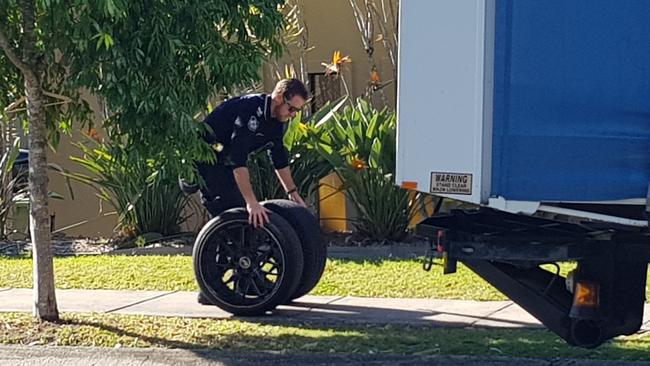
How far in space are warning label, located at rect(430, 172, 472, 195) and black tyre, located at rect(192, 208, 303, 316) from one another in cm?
282

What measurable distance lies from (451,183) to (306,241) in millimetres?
3059

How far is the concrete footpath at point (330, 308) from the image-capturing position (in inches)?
345

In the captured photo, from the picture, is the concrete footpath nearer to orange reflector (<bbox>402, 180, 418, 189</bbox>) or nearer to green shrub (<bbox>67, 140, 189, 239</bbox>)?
orange reflector (<bbox>402, 180, 418, 189</bbox>)

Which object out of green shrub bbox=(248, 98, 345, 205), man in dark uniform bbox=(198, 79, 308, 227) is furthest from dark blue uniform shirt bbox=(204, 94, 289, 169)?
green shrub bbox=(248, 98, 345, 205)

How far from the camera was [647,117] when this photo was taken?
604 centimetres

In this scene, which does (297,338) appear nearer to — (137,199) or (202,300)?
(202,300)

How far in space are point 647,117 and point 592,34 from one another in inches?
20.5

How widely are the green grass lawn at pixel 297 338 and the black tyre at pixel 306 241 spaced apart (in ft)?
1.56

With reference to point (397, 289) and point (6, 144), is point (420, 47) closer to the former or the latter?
point (397, 289)

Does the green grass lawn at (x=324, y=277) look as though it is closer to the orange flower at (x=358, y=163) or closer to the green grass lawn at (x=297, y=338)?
the orange flower at (x=358, y=163)

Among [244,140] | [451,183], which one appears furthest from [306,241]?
[451,183]

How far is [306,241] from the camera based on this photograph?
9016 mm

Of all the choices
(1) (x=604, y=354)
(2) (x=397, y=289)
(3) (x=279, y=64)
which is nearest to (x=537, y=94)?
(1) (x=604, y=354)

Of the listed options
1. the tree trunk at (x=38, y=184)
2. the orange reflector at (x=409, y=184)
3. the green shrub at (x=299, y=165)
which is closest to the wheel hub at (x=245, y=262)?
the tree trunk at (x=38, y=184)
